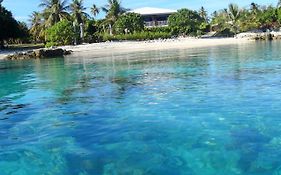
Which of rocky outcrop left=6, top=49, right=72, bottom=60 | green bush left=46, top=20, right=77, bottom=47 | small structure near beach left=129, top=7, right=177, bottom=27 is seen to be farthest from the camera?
small structure near beach left=129, top=7, right=177, bottom=27

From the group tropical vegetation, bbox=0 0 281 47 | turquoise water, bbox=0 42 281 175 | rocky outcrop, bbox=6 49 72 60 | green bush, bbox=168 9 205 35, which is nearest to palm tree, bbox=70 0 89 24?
tropical vegetation, bbox=0 0 281 47

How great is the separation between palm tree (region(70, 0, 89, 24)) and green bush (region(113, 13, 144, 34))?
20.1ft

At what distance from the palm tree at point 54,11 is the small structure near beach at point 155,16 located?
71.6 ft

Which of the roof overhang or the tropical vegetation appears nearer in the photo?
the tropical vegetation

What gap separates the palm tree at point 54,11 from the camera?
65812mm

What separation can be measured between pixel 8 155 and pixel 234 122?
4915mm

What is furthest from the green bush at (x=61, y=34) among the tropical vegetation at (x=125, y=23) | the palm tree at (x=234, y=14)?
the palm tree at (x=234, y=14)

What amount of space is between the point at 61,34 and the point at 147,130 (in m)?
50.0

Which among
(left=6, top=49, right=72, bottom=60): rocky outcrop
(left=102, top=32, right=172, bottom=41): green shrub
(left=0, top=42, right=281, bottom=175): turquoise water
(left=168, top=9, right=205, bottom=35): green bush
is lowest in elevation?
(left=0, top=42, right=281, bottom=175): turquoise water

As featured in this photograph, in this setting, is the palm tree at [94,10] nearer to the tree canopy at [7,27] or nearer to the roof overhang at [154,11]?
the roof overhang at [154,11]

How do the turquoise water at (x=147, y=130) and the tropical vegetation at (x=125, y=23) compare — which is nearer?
the turquoise water at (x=147, y=130)

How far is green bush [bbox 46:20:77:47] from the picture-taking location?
56.8 metres

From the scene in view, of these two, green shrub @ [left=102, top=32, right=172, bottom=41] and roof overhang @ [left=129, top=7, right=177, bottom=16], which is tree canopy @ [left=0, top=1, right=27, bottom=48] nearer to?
green shrub @ [left=102, top=32, right=172, bottom=41]

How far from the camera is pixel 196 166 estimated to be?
6734 mm
